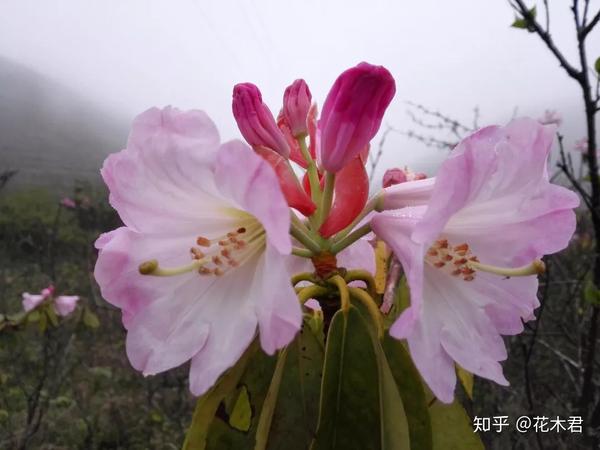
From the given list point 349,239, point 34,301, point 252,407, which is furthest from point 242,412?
point 34,301

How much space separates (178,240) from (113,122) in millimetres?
24955

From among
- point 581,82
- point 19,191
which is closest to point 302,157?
point 581,82

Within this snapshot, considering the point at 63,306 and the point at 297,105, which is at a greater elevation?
the point at 297,105

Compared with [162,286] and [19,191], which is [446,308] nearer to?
[162,286]

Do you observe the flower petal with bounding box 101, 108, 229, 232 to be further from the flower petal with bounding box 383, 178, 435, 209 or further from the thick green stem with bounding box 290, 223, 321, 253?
the flower petal with bounding box 383, 178, 435, 209

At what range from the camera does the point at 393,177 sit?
919mm

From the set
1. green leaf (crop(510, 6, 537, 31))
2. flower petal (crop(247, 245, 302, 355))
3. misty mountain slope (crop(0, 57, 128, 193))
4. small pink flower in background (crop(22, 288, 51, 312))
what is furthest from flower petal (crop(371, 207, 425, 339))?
misty mountain slope (crop(0, 57, 128, 193))

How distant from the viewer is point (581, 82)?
62.7 inches

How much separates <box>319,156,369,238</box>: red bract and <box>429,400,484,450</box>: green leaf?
0.95ft

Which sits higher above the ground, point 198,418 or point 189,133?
point 189,133

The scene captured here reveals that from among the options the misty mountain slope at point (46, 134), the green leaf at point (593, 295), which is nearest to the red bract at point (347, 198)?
the green leaf at point (593, 295)

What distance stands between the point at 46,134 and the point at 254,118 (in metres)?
16.5

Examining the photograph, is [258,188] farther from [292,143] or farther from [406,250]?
[292,143]

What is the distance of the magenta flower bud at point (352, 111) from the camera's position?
669mm
